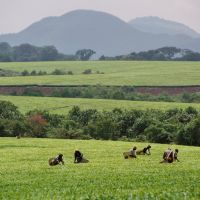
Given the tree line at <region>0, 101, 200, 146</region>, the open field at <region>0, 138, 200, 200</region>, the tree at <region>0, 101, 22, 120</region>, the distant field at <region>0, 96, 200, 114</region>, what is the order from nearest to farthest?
1. the open field at <region>0, 138, 200, 200</region>
2. the tree line at <region>0, 101, 200, 146</region>
3. the tree at <region>0, 101, 22, 120</region>
4. the distant field at <region>0, 96, 200, 114</region>

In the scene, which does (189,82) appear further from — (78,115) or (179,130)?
(179,130)

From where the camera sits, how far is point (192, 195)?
21766 mm

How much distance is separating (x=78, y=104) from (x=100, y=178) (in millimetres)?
92704

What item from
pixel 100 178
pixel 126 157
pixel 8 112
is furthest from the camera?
pixel 8 112

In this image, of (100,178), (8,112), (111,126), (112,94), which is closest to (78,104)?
(112,94)

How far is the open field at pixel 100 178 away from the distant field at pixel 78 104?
231 feet

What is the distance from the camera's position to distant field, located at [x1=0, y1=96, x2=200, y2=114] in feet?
380

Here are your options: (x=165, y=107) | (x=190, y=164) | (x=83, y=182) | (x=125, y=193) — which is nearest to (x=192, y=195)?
(x=125, y=193)

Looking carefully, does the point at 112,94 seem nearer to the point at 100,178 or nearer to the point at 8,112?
the point at 8,112

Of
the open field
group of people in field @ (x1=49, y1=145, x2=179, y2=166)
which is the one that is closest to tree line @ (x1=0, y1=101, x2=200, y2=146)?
group of people in field @ (x1=49, y1=145, x2=179, y2=166)

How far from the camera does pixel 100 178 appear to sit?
96.6ft

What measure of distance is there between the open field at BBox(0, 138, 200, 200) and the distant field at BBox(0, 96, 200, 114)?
70.3m

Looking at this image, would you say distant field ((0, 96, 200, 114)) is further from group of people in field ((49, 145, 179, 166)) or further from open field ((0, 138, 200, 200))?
open field ((0, 138, 200, 200))

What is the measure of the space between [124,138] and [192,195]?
209 feet
